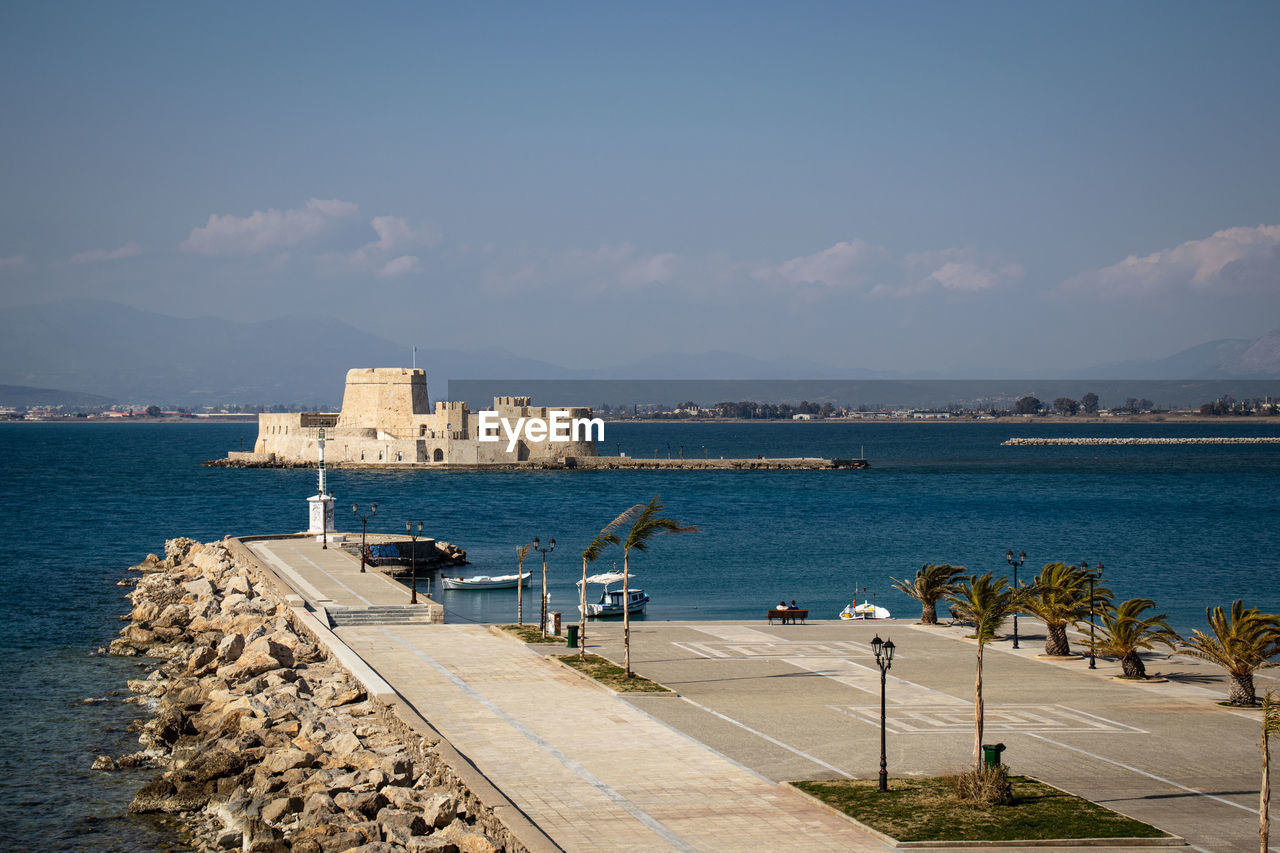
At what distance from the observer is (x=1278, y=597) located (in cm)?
4544

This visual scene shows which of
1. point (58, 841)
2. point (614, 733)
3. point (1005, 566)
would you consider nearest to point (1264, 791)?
point (614, 733)

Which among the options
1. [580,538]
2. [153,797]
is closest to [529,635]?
[153,797]

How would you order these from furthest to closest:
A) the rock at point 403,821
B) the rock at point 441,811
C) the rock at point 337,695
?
the rock at point 337,695 < the rock at point 403,821 < the rock at point 441,811

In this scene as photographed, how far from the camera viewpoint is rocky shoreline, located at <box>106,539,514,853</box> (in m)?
15.4

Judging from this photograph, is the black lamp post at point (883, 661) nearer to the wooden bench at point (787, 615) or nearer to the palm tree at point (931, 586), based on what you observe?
the palm tree at point (931, 586)

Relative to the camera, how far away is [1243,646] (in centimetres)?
2116

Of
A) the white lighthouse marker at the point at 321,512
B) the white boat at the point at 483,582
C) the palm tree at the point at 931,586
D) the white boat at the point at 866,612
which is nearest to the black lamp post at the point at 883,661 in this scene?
the palm tree at the point at 931,586

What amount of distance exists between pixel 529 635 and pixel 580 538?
33.3m

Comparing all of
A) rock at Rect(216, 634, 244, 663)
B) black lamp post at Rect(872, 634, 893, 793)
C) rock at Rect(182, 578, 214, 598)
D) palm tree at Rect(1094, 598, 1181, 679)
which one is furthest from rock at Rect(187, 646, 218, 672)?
palm tree at Rect(1094, 598, 1181, 679)

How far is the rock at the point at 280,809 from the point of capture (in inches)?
664

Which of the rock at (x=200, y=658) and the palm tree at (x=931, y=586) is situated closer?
the rock at (x=200, y=658)

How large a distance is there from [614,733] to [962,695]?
6.72 meters

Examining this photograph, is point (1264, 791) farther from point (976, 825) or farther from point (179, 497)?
point (179, 497)

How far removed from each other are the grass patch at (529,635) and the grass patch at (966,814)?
479 inches
